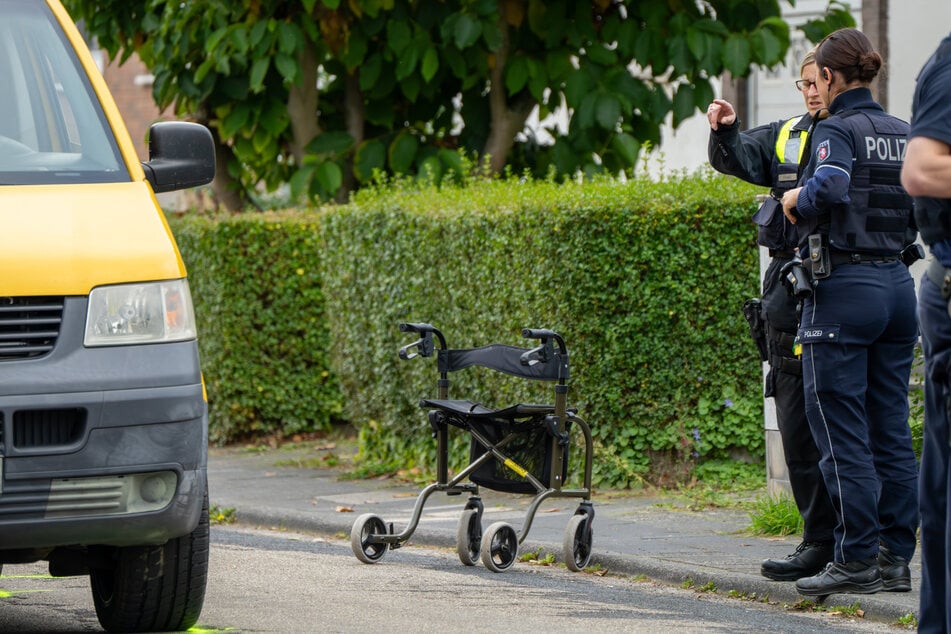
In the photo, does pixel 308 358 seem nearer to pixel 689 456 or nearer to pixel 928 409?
pixel 689 456

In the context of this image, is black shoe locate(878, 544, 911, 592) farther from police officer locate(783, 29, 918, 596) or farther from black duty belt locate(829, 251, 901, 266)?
black duty belt locate(829, 251, 901, 266)

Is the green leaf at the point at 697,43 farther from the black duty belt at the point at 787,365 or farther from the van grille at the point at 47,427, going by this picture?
the van grille at the point at 47,427

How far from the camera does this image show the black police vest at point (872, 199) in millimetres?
Result: 6191

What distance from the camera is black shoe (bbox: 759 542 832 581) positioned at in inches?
262

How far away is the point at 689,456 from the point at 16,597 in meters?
3.96

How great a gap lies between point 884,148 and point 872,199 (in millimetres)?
196

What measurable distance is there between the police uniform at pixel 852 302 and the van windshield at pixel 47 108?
250cm

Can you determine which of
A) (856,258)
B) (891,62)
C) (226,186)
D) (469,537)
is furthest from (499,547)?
(226,186)

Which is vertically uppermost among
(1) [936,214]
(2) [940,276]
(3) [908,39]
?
(3) [908,39]

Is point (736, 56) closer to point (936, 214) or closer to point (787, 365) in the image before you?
point (787, 365)

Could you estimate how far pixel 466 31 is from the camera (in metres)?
11.7

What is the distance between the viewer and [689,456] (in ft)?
30.5

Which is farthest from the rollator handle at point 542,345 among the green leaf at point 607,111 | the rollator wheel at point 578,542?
the green leaf at point 607,111

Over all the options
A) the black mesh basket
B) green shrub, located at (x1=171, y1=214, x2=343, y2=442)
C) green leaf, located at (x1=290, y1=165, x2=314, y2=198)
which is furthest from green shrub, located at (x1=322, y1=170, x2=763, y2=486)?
green leaf, located at (x1=290, y1=165, x2=314, y2=198)
